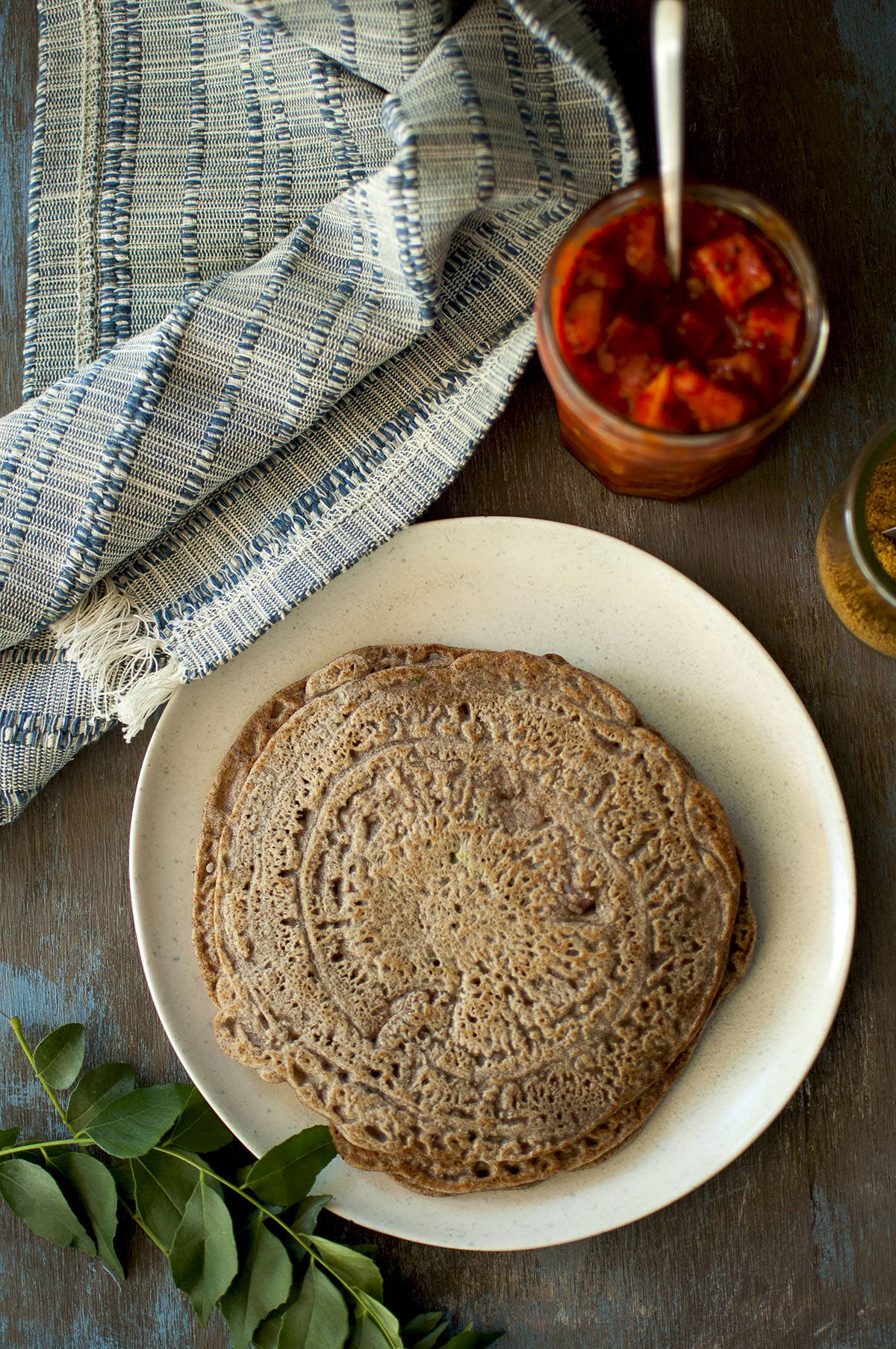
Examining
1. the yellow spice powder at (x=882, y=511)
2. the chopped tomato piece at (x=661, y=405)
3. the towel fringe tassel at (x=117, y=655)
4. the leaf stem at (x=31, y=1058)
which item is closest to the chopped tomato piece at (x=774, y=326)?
the chopped tomato piece at (x=661, y=405)

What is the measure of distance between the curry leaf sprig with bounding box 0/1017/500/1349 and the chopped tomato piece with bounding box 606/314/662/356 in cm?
111

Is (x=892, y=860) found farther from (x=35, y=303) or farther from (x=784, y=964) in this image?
(x=35, y=303)

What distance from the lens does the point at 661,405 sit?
116 cm

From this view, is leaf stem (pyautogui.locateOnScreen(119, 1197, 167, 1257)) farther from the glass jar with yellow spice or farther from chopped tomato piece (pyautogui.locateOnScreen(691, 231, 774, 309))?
chopped tomato piece (pyautogui.locateOnScreen(691, 231, 774, 309))

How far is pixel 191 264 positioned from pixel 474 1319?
5.43ft

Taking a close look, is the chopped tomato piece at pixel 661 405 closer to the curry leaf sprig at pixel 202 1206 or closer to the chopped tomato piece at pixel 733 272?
the chopped tomato piece at pixel 733 272

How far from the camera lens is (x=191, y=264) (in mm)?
1461

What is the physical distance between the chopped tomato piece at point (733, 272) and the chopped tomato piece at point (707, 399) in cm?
11

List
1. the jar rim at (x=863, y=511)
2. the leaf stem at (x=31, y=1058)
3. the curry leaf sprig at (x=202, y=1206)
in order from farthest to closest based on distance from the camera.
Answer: the leaf stem at (x=31, y=1058) → the curry leaf sprig at (x=202, y=1206) → the jar rim at (x=863, y=511)

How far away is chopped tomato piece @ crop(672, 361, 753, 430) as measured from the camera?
1150mm

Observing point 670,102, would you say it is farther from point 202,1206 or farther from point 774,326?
point 202,1206

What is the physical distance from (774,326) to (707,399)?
0.13 metres

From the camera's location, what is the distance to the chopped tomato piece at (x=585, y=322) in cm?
118

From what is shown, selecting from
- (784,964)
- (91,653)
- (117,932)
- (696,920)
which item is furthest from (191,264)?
(784,964)
